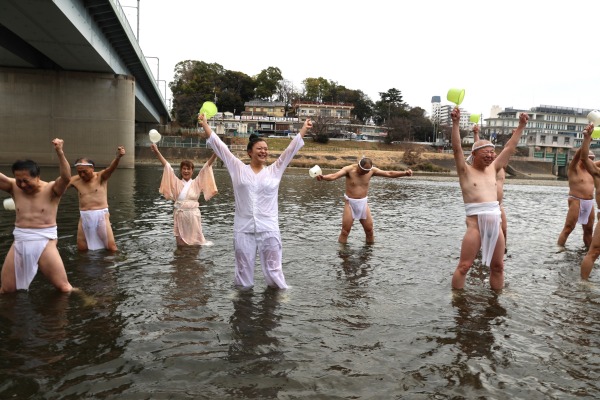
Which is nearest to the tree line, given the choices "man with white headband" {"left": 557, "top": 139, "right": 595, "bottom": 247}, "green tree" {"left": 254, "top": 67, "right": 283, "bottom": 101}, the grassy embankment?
"green tree" {"left": 254, "top": 67, "right": 283, "bottom": 101}

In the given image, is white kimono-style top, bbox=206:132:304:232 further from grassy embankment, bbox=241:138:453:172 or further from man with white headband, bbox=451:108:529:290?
grassy embankment, bbox=241:138:453:172

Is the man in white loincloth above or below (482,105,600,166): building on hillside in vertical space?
below

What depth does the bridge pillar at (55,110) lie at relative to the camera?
125 ft

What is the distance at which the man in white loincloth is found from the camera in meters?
5.84

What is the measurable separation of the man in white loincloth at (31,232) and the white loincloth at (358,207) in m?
6.26

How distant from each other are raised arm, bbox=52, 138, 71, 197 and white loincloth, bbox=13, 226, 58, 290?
0.56m

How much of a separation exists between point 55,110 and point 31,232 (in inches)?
1491

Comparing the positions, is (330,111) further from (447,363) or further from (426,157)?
(447,363)

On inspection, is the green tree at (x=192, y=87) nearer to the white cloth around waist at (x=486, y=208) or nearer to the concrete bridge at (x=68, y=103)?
the concrete bridge at (x=68, y=103)

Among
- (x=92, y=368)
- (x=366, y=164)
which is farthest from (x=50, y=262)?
(x=366, y=164)

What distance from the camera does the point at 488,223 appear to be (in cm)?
645

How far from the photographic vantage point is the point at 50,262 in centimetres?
595

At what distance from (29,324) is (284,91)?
120369 mm

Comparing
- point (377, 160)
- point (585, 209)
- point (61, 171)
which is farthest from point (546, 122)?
point (61, 171)
